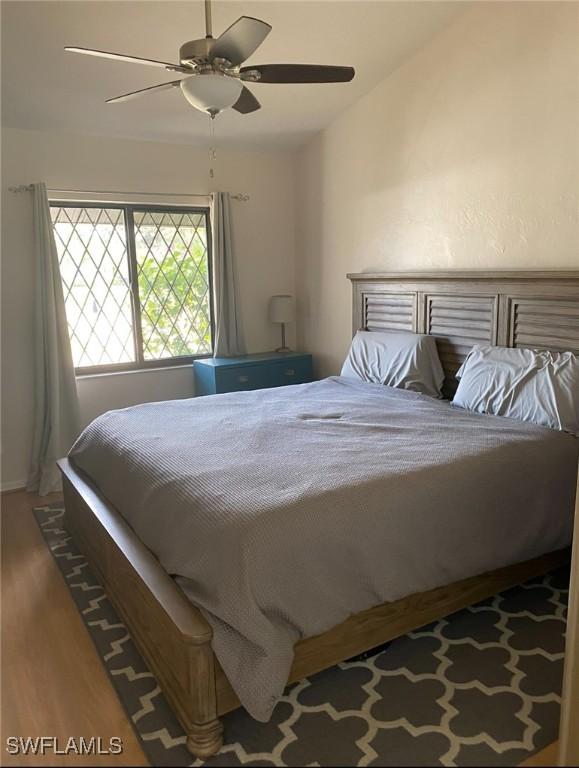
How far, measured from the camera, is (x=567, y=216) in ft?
9.11

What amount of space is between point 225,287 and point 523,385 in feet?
8.18

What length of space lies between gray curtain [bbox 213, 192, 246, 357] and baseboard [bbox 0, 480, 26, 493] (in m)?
1.66

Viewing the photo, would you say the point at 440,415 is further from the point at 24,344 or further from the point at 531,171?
the point at 24,344

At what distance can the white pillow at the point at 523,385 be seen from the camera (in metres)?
2.54

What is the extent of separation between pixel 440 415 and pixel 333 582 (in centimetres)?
126

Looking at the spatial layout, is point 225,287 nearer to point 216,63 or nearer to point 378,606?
point 216,63

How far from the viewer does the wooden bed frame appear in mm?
1684

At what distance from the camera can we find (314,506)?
5.99 ft

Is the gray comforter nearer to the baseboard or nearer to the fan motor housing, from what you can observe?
the baseboard

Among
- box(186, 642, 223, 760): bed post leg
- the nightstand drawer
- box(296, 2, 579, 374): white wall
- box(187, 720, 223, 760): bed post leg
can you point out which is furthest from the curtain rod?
box(187, 720, 223, 760): bed post leg

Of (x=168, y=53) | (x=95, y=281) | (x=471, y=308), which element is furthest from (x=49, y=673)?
(x=168, y=53)

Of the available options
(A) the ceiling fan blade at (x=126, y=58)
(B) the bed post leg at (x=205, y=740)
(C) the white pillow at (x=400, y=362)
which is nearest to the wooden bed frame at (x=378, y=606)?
(B) the bed post leg at (x=205, y=740)

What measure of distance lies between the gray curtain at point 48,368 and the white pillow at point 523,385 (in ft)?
8.37

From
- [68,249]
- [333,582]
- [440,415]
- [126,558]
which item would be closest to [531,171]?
[440,415]
